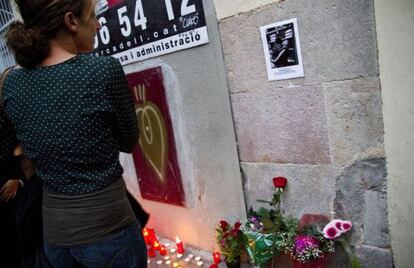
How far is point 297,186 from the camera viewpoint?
269 centimetres

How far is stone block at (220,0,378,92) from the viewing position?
7.03ft

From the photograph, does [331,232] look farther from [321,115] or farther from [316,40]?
[316,40]

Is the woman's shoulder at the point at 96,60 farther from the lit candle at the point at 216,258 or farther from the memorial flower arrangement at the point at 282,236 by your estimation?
the lit candle at the point at 216,258

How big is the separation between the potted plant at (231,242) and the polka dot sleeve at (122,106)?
147 centimetres

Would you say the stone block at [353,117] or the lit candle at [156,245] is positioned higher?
the stone block at [353,117]

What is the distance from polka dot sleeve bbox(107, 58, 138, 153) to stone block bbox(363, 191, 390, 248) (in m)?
1.57

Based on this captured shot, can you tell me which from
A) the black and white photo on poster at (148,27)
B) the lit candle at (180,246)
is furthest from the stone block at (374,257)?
the black and white photo on poster at (148,27)

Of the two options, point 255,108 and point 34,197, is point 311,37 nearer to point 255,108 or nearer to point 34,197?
point 255,108

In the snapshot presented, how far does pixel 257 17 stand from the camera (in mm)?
2559

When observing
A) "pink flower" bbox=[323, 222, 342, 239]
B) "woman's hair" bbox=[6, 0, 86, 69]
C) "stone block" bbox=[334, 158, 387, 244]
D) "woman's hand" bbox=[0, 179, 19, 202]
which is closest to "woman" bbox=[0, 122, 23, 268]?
"woman's hand" bbox=[0, 179, 19, 202]

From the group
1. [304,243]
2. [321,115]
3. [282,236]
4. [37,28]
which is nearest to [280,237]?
[282,236]

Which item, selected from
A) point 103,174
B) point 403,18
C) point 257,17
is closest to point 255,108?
point 257,17

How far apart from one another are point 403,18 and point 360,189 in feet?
3.49

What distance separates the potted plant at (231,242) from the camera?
292cm
